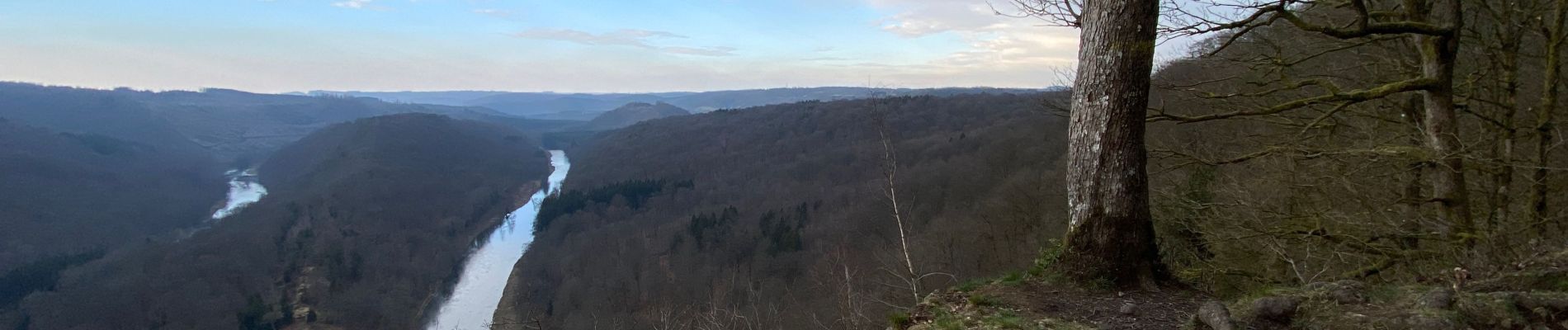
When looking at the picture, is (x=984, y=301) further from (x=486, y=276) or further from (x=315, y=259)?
(x=315, y=259)

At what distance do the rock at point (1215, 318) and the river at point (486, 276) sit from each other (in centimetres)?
3879

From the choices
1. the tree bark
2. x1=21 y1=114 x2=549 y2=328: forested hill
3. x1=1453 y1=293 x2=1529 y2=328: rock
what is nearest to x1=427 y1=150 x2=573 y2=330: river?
x1=21 y1=114 x2=549 y2=328: forested hill

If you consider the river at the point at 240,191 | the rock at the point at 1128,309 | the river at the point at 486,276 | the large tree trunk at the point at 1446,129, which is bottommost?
the river at the point at 240,191

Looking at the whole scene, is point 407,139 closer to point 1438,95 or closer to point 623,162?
point 623,162

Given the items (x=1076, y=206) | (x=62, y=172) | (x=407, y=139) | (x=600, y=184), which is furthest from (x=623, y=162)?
(x=1076, y=206)

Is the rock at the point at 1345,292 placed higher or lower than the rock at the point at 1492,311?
lower

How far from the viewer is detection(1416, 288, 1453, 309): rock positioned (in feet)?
10.5

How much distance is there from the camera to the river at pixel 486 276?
56.3 m

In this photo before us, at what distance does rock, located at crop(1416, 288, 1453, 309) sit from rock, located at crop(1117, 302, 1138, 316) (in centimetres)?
135

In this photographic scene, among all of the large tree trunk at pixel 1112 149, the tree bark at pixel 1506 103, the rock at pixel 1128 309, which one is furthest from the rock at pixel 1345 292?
the tree bark at pixel 1506 103

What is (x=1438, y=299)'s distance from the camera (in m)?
3.24

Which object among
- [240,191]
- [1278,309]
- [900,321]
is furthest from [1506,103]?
[240,191]

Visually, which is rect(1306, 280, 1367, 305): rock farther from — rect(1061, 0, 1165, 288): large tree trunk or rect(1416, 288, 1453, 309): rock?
rect(1061, 0, 1165, 288): large tree trunk

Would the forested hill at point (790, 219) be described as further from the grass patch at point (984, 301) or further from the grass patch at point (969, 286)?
the grass patch at point (984, 301)
